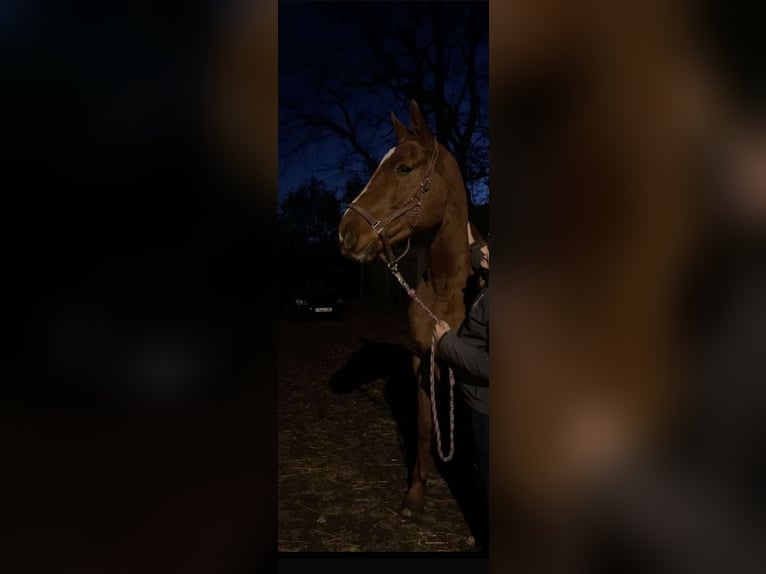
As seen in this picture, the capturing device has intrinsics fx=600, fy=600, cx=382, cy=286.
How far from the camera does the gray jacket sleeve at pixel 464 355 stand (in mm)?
2910

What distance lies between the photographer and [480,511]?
4133mm

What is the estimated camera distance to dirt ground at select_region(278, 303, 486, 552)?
13.0 feet

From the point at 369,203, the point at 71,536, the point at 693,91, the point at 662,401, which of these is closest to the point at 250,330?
the point at 71,536

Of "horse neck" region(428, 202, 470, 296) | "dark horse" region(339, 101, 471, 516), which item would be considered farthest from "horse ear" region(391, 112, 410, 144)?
"horse neck" region(428, 202, 470, 296)

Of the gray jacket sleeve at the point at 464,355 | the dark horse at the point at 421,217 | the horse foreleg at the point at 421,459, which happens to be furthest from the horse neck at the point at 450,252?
the gray jacket sleeve at the point at 464,355

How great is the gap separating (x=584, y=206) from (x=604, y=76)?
321 mm

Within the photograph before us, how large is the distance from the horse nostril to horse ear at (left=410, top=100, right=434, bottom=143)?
0.76 metres

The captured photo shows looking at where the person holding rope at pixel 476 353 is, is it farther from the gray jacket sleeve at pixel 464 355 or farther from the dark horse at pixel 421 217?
the dark horse at pixel 421 217

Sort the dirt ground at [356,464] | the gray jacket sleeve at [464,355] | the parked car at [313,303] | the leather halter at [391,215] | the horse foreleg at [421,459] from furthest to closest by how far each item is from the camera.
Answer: the parked car at [313,303] < the horse foreleg at [421,459] < the dirt ground at [356,464] < the leather halter at [391,215] < the gray jacket sleeve at [464,355]

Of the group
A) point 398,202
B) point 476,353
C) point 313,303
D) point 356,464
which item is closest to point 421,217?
point 398,202

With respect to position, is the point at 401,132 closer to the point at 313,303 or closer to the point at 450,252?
the point at 450,252

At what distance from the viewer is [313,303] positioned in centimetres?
1867

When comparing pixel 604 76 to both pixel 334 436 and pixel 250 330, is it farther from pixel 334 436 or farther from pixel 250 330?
pixel 334 436

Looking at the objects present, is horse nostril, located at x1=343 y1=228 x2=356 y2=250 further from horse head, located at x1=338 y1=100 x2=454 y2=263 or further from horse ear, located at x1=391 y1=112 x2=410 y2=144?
horse ear, located at x1=391 y1=112 x2=410 y2=144
